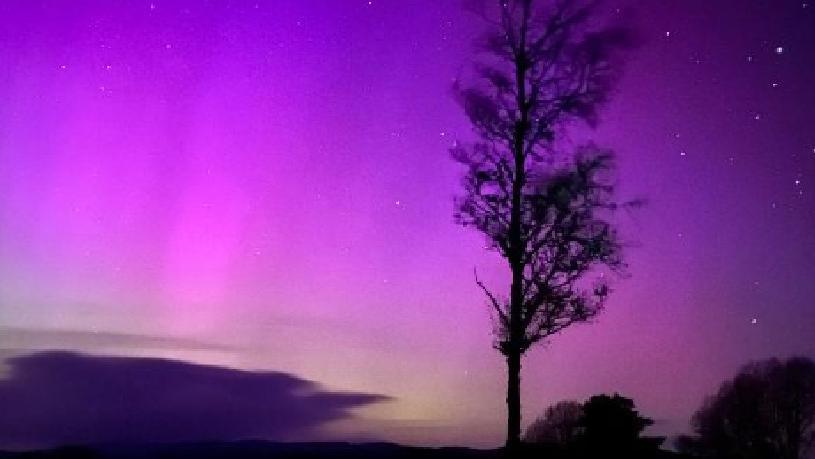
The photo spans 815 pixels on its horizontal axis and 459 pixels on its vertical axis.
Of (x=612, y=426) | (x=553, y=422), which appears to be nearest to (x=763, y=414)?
(x=553, y=422)

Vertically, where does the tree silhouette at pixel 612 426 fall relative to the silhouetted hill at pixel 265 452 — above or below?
above

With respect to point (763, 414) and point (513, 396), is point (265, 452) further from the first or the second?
point (763, 414)

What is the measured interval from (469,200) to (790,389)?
123ft

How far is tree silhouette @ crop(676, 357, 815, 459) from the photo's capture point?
54031 millimetres

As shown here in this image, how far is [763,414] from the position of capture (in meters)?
54.5

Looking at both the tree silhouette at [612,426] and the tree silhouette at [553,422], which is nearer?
the tree silhouette at [612,426]

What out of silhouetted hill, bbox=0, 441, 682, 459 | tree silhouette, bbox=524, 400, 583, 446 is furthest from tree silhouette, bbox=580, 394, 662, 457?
tree silhouette, bbox=524, 400, 583, 446

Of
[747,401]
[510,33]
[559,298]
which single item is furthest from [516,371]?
[747,401]


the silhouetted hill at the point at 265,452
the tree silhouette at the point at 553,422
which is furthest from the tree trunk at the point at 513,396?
the tree silhouette at the point at 553,422

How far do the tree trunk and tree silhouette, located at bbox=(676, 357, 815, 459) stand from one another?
110ft

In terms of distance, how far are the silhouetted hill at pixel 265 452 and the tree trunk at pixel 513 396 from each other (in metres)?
0.91

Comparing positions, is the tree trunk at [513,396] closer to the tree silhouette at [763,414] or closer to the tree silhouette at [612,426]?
the tree silhouette at [612,426]

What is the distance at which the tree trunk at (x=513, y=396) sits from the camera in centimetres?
2527

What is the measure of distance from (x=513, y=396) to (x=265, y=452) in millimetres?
7930
